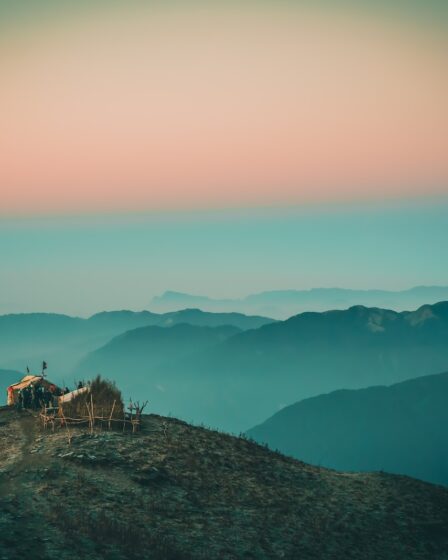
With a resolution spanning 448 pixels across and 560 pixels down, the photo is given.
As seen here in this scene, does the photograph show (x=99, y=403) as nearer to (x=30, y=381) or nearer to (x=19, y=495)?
(x=30, y=381)

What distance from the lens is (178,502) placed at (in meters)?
29.5

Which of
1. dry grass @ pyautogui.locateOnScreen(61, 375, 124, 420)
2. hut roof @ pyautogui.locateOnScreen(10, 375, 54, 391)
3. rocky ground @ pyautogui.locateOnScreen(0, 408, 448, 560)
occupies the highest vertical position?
hut roof @ pyautogui.locateOnScreen(10, 375, 54, 391)

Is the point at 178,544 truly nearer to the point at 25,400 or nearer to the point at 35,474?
the point at 35,474

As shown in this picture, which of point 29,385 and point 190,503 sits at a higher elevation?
point 29,385

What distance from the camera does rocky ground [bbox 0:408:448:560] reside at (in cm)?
2473

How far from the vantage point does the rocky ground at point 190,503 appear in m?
24.7

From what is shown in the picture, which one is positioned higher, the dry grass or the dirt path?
the dry grass

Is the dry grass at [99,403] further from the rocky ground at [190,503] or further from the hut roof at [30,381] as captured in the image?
the hut roof at [30,381]

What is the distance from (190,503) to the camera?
Result: 2970cm

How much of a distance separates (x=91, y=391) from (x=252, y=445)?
35.3ft

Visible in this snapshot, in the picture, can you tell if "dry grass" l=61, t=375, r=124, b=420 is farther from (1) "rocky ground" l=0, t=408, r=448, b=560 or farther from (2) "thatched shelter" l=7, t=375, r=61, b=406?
(2) "thatched shelter" l=7, t=375, r=61, b=406

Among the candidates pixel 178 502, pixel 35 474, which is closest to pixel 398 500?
pixel 178 502

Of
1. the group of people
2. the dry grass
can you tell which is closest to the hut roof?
the group of people

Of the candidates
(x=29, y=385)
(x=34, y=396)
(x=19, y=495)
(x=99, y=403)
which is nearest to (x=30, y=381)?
(x=29, y=385)
